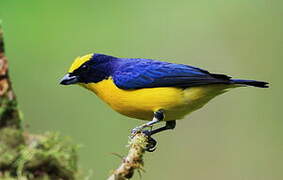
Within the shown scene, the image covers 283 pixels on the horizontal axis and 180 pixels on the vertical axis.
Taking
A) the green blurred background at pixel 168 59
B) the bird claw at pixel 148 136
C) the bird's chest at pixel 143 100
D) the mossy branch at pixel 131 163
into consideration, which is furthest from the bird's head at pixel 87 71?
the green blurred background at pixel 168 59

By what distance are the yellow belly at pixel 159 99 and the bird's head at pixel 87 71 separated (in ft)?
0.78

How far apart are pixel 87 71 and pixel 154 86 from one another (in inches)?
27.6

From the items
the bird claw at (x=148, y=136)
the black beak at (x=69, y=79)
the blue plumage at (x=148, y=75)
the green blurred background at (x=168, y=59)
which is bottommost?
the green blurred background at (x=168, y=59)

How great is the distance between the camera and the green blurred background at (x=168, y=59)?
Result: 348 inches

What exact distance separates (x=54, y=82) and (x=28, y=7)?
1.17 m

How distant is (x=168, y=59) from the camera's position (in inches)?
382

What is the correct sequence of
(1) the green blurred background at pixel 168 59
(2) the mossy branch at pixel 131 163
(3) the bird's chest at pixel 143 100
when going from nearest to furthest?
(2) the mossy branch at pixel 131 163
(3) the bird's chest at pixel 143 100
(1) the green blurred background at pixel 168 59

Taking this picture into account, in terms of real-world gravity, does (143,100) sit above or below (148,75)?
below

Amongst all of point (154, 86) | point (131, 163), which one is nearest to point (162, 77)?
point (154, 86)

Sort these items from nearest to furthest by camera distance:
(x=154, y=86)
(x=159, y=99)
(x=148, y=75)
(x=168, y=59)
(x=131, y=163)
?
1. (x=131, y=163)
2. (x=159, y=99)
3. (x=154, y=86)
4. (x=148, y=75)
5. (x=168, y=59)

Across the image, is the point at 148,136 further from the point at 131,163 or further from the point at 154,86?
the point at 131,163

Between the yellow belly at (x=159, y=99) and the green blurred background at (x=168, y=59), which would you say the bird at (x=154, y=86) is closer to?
the yellow belly at (x=159, y=99)

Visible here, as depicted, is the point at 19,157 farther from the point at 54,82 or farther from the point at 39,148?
the point at 54,82

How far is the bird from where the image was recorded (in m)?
5.20
